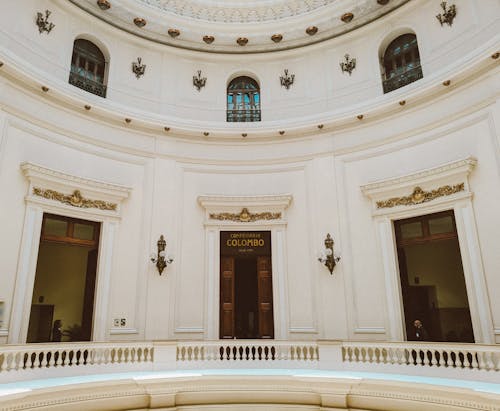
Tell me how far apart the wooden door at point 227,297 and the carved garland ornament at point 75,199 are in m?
2.98

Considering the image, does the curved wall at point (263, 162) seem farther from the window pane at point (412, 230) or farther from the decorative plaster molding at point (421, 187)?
the window pane at point (412, 230)

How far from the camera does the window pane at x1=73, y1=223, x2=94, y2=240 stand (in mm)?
9531

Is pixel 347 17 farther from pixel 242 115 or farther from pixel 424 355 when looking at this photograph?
pixel 424 355

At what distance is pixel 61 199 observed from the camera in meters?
9.16

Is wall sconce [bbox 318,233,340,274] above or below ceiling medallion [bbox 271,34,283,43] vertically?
below

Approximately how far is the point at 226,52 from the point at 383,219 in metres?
6.27

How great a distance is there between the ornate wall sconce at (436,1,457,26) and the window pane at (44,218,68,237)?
9468mm

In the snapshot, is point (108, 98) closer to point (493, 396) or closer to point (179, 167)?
point (179, 167)

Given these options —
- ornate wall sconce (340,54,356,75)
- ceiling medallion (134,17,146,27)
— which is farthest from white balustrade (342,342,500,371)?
ceiling medallion (134,17,146,27)

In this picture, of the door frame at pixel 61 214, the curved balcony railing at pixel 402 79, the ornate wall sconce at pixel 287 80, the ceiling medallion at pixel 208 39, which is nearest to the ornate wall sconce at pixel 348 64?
the curved balcony railing at pixel 402 79

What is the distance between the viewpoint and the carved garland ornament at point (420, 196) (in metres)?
8.72

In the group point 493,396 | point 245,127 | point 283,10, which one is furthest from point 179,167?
point 493,396

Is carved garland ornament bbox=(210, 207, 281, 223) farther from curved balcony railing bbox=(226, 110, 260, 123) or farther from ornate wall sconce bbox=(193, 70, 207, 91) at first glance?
ornate wall sconce bbox=(193, 70, 207, 91)

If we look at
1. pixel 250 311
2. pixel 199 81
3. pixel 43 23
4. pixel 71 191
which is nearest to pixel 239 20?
pixel 199 81
